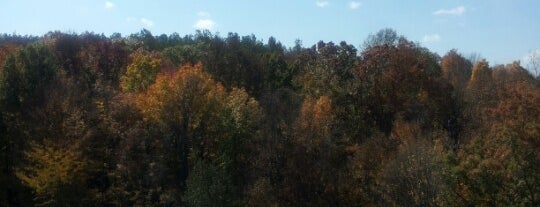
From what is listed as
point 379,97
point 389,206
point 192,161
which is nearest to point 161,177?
point 192,161

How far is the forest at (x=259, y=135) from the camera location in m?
32.4

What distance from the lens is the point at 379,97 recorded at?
49.0 m

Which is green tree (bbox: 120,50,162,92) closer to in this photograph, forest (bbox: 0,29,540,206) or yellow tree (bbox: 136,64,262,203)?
forest (bbox: 0,29,540,206)

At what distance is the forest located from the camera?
32.4 m

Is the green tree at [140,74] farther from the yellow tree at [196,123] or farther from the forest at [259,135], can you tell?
the yellow tree at [196,123]

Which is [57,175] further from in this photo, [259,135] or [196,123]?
[259,135]

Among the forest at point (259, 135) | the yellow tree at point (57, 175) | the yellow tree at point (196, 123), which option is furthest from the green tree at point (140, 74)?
the yellow tree at point (57, 175)

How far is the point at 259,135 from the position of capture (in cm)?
3769

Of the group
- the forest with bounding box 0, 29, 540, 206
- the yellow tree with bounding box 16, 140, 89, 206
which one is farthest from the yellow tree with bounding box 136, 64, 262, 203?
the yellow tree with bounding box 16, 140, 89, 206

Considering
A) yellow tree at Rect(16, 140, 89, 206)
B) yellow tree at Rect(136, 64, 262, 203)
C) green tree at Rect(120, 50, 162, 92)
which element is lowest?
yellow tree at Rect(16, 140, 89, 206)

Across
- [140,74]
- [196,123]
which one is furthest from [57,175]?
[140,74]

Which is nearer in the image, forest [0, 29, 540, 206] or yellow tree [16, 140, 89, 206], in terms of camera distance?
forest [0, 29, 540, 206]

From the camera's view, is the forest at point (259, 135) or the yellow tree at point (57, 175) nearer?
the forest at point (259, 135)

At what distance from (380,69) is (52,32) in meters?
39.7
